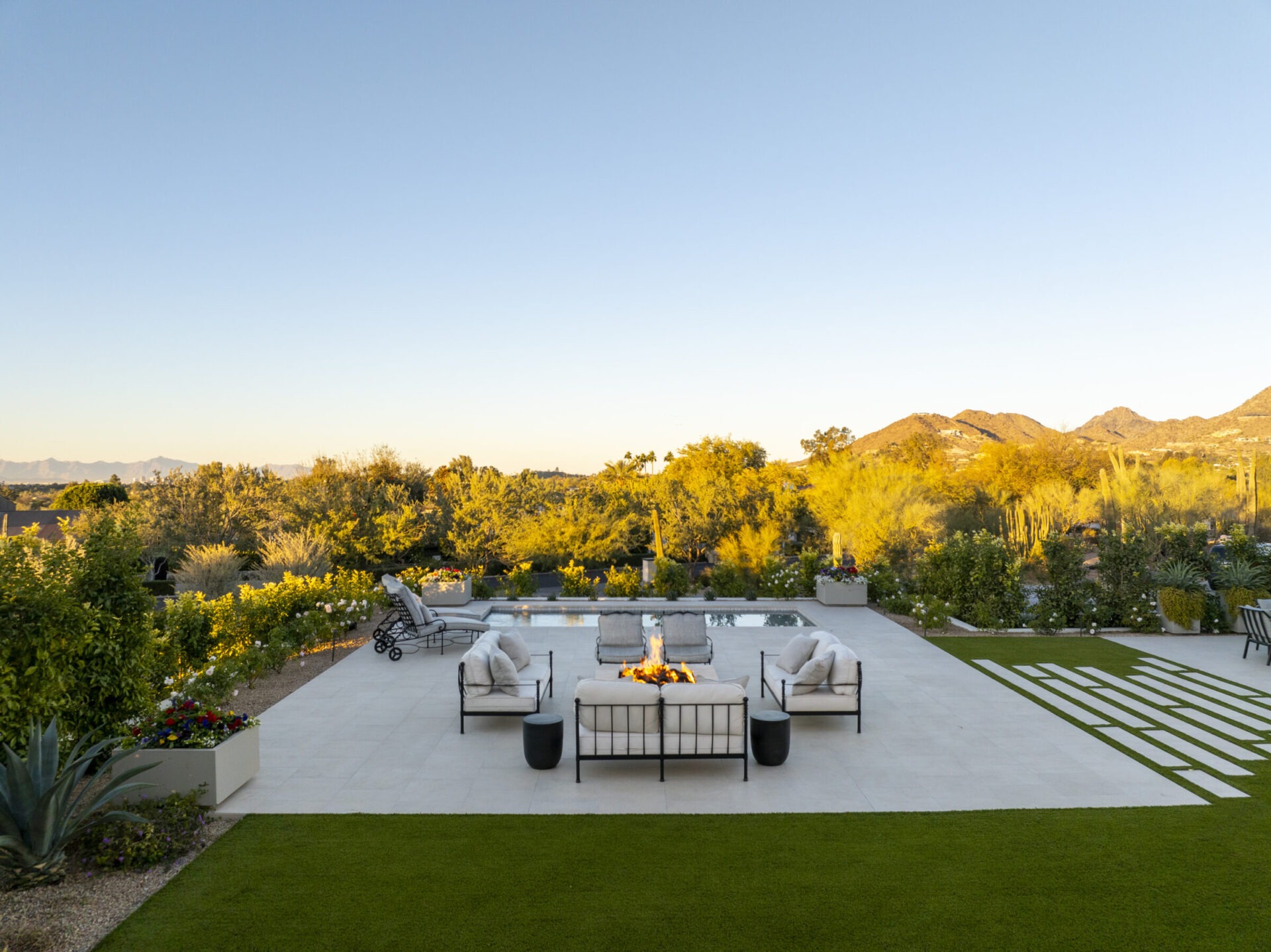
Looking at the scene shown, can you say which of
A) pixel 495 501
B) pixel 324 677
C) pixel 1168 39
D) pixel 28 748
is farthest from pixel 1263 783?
pixel 495 501

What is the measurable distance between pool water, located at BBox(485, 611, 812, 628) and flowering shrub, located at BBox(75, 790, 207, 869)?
880 centimetres

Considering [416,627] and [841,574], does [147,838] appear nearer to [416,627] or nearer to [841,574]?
[416,627]

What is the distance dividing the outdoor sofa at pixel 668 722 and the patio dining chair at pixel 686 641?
358 centimetres

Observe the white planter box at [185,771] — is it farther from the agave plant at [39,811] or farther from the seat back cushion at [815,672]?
the seat back cushion at [815,672]

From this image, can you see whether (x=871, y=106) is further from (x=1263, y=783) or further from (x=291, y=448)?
(x=291, y=448)

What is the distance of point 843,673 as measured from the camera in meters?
7.35

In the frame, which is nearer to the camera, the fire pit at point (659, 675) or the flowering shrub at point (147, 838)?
the flowering shrub at point (147, 838)

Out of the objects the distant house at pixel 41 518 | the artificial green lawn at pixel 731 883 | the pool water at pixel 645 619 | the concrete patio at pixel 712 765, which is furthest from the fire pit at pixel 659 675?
the distant house at pixel 41 518

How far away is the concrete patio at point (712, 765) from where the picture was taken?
5.59 m

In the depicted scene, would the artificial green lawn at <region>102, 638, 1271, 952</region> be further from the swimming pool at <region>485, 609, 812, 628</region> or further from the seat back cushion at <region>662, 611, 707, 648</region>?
the swimming pool at <region>485, 609, 812, 628</region>

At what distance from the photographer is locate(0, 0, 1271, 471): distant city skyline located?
14641mm

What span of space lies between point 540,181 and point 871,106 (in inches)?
360

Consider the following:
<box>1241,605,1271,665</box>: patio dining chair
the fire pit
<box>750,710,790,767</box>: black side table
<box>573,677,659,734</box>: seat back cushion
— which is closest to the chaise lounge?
the fire pit

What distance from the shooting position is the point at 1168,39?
1492cm
